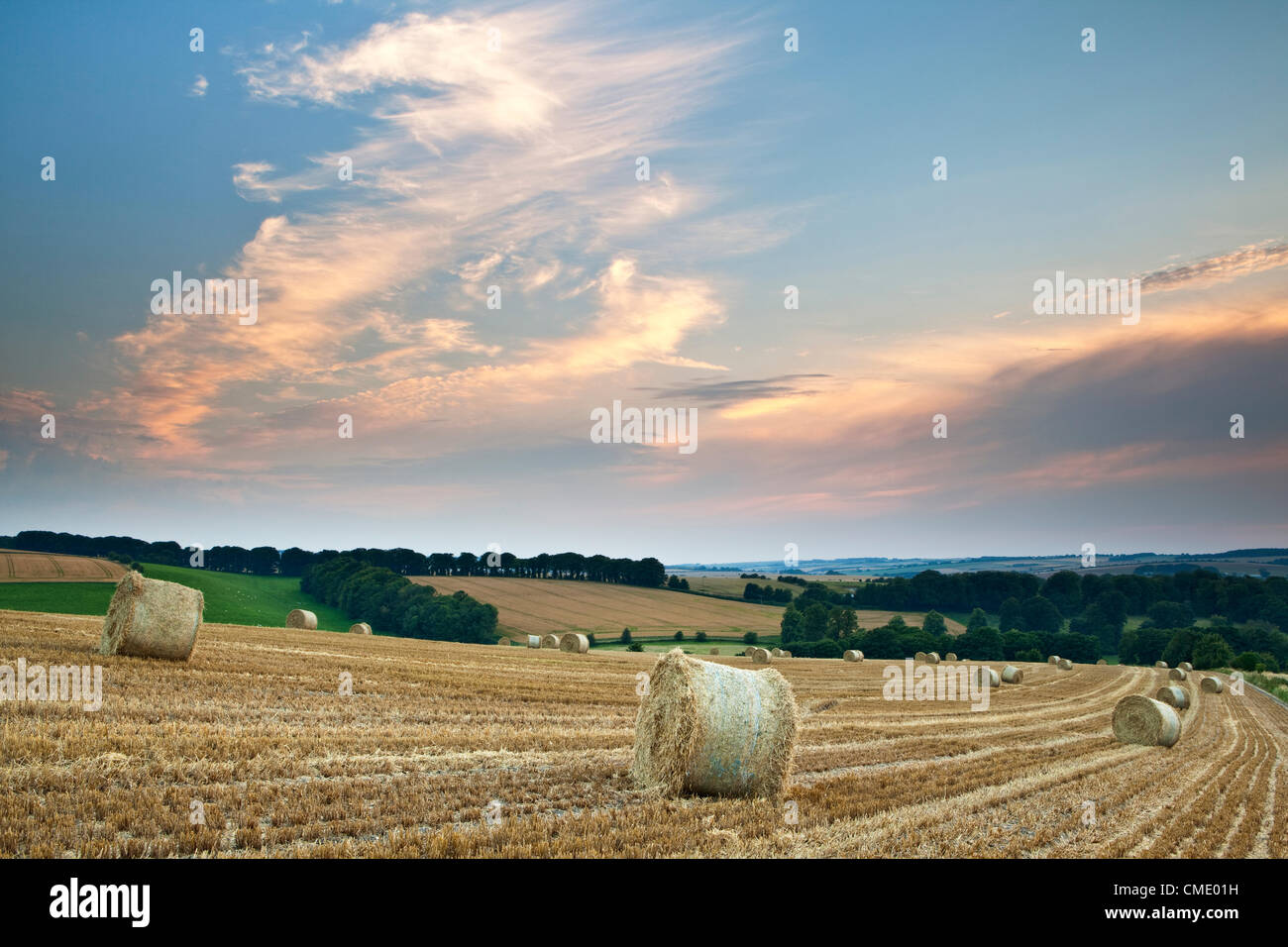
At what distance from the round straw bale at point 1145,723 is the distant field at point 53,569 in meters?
68.4

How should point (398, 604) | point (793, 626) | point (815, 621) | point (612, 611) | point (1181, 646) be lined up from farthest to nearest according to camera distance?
point (612, 611), point (793, 626), point (815, 621), point (398, 604), point (1181, 646)

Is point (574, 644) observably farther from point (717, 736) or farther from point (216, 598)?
point (216, 598)

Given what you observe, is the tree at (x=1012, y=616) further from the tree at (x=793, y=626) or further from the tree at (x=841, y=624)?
the tree at (x=793, y=626)

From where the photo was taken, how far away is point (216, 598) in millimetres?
62812

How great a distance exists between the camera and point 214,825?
724 centimetres

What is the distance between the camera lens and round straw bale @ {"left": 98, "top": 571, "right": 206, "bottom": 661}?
1705cm

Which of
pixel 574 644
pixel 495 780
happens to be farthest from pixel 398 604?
pixel 495 780

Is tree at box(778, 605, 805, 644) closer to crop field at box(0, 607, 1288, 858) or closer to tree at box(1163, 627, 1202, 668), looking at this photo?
tree at box(1163, 627, 1202, 668)

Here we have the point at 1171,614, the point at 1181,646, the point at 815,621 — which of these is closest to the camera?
the point at 1181,646

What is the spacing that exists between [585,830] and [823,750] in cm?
810

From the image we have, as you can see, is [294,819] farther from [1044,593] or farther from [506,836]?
[1044,593]

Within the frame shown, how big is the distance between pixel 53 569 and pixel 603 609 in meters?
48.4

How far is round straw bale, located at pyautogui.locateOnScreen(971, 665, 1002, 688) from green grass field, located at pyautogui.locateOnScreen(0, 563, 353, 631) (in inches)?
1410

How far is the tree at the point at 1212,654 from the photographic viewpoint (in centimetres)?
6203
